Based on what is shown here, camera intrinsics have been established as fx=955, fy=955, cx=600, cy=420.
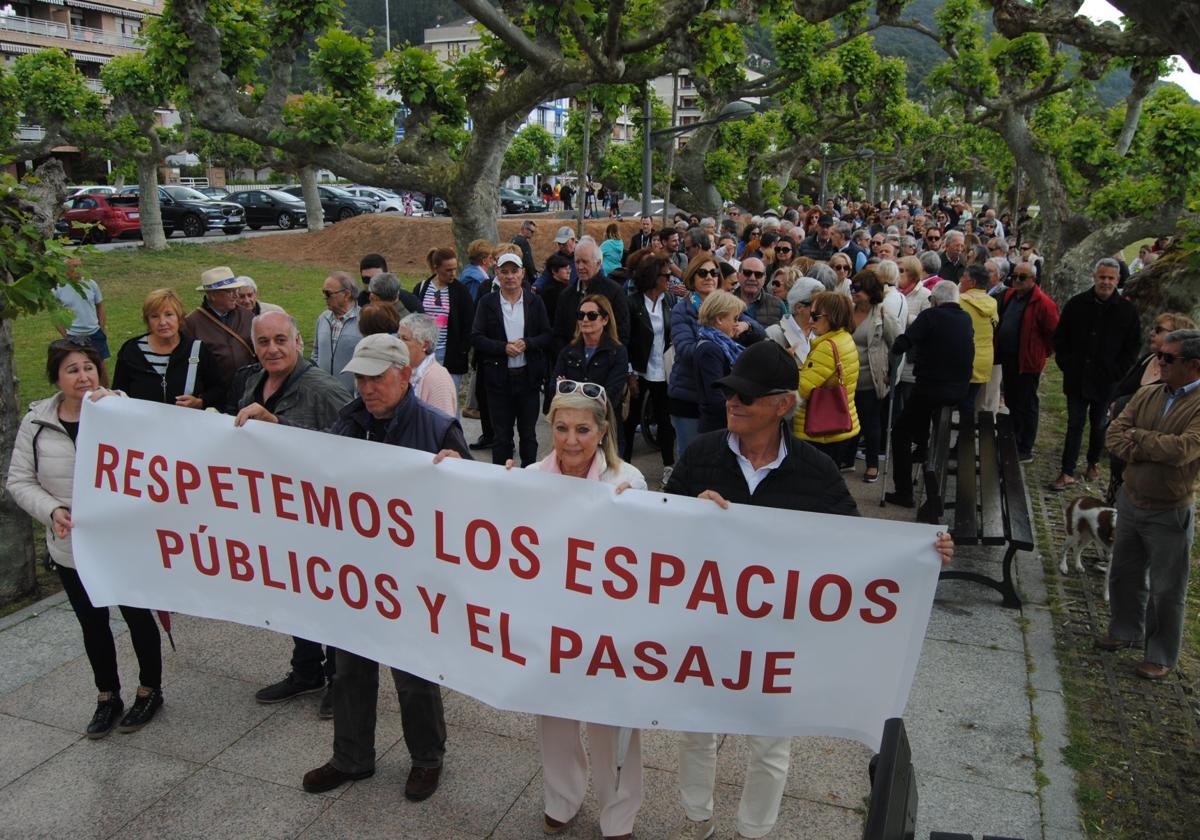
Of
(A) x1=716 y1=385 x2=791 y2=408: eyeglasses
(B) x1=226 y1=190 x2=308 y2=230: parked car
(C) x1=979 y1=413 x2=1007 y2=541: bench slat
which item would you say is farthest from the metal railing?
(A) x1=716 y1=385 x2=791 y2=408: eyeglasses

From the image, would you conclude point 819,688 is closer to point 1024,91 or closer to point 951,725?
point 951,725

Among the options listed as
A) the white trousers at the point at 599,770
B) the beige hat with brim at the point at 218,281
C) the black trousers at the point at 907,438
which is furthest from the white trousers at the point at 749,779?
the black trousers at the point at 907,438

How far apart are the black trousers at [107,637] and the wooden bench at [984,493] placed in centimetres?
463

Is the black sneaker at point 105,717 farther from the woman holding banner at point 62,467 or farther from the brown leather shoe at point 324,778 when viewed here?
the brown leather shoe at point 324,778

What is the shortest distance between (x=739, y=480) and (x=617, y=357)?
327cm

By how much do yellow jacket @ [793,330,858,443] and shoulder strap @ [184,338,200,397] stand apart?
12.4 ft

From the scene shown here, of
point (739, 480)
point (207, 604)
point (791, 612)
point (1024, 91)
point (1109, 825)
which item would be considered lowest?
point (1109, 825)

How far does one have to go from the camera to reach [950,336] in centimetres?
746

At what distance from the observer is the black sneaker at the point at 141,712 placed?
454 cm

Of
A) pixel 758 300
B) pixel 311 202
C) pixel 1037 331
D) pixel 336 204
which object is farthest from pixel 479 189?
pixel 336 204

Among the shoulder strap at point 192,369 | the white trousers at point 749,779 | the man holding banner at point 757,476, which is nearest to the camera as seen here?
the man holding banner at point 757,476

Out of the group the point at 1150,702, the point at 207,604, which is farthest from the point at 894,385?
the point at 207,604

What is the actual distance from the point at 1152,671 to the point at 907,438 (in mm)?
3022

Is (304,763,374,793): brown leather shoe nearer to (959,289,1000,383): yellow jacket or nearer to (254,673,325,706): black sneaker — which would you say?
(254,673,325,706): black sneaker
